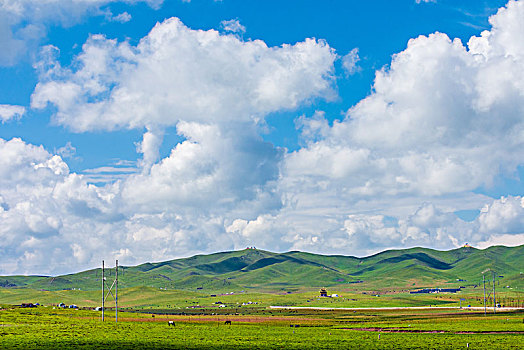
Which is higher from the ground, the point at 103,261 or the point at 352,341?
the point at 103,261

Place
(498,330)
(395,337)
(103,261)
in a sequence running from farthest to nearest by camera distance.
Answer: (103,261) < (498,330) < (395,337)

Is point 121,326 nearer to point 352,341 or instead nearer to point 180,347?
point 180,347

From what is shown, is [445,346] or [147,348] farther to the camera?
[445,346]

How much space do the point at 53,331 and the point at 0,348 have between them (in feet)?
128

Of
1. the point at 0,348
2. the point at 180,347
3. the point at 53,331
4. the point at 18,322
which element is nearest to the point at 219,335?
the point at 180,347

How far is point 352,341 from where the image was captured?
11825 cm

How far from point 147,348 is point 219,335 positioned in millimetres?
34961

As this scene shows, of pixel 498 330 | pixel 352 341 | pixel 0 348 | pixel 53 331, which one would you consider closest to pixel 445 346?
pixel 352 341

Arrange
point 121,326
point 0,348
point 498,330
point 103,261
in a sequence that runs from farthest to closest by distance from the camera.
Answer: point 103,261 < point 121,326 < point 498,330 < point 0,348

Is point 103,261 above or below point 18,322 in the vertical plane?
above

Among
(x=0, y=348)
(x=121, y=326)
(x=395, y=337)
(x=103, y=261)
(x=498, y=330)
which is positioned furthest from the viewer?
(x=103, y=261)

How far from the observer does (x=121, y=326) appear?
15375cm

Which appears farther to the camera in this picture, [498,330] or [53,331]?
[498,330]

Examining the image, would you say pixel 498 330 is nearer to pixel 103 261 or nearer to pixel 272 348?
pixel 272 348
